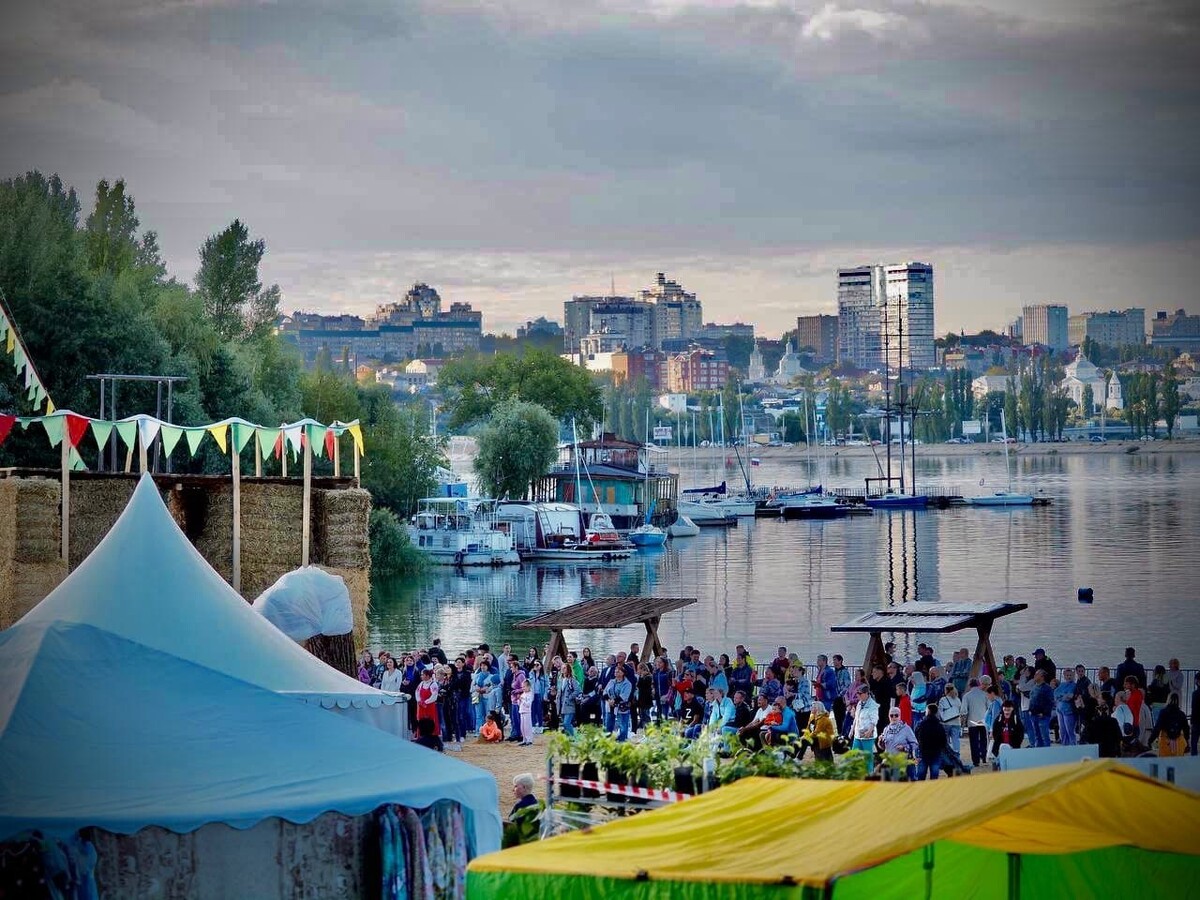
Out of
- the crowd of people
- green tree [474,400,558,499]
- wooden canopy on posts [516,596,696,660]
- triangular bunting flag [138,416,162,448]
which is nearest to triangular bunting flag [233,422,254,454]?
triangular bunting flag [138,416,162,448]

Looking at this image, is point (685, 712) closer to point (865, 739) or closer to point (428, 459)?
point (865, 739)

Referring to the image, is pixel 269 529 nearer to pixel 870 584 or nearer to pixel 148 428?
pixel 148 428

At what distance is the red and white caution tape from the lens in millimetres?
11188

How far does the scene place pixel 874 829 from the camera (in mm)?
7664

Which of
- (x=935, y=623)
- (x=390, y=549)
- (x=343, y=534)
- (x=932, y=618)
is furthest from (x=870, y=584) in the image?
(x=343, y=534)

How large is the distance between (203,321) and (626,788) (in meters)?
39.7

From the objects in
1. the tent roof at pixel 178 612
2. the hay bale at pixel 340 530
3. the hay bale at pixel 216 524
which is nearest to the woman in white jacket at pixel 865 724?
the tent roof at pixel 178 612

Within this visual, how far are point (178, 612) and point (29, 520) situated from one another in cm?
858

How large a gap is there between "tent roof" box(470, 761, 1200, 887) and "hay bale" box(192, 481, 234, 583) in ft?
55.7

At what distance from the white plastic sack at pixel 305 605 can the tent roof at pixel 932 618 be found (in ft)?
22.9

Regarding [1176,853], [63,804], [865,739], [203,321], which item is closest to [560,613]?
[865,739]

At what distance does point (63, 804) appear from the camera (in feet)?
33.5

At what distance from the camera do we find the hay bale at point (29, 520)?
2125 cm

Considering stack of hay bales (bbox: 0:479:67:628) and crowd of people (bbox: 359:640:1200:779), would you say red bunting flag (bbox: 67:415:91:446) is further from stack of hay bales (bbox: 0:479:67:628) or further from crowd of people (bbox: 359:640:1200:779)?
crowd of people (bbox: 359:640:1200:779)
